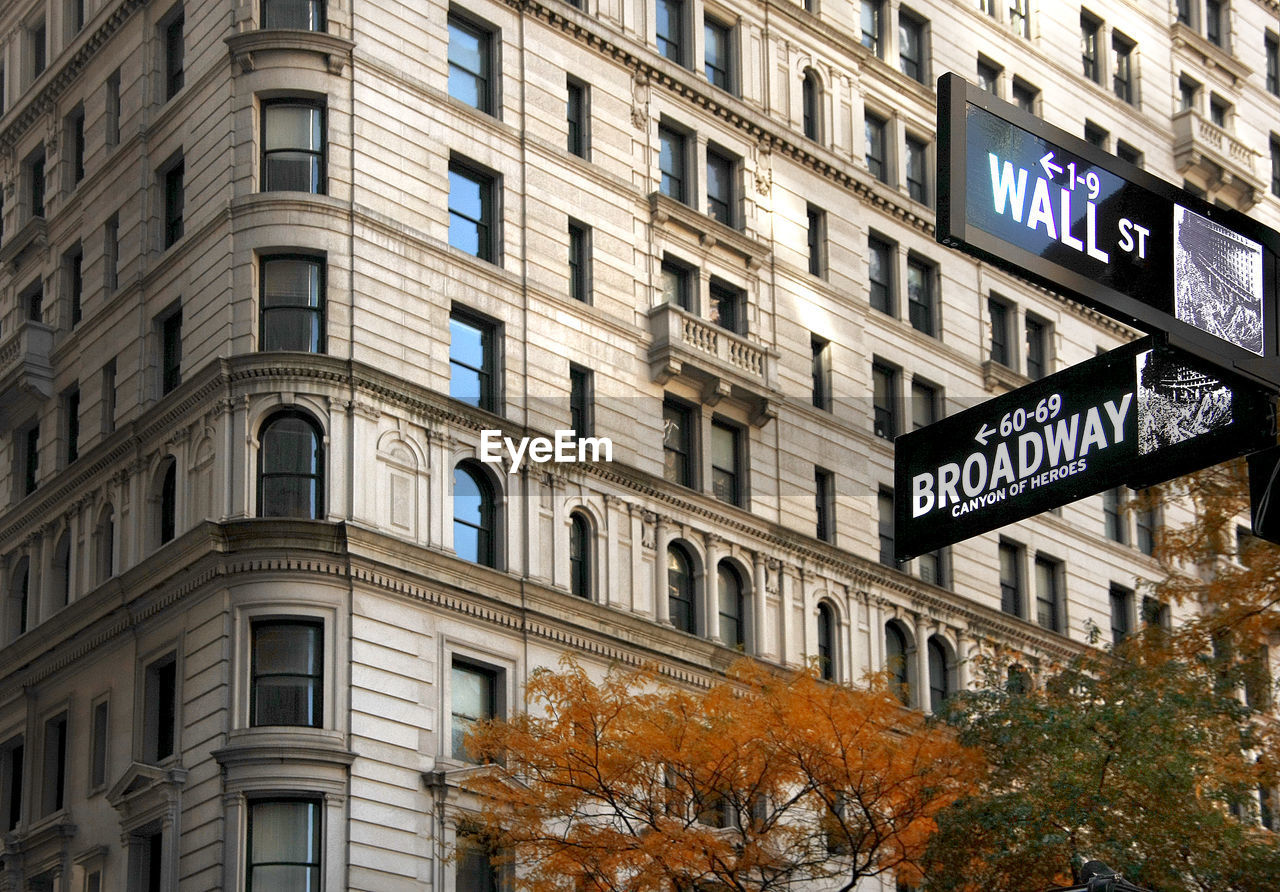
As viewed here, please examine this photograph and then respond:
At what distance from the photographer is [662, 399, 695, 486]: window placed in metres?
47.5

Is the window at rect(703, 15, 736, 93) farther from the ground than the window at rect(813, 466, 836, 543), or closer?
farther from the ground

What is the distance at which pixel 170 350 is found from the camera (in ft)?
147

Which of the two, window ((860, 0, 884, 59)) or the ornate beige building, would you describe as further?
window ((860, 0, 884, 59))

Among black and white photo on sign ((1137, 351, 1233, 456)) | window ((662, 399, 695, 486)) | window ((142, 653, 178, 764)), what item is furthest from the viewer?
window ((662, 399, 695, 486))

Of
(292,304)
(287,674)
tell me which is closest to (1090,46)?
(292,304)

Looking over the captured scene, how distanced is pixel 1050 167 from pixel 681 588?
39.1 meters

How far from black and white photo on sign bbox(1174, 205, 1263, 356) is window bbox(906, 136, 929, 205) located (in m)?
48.8

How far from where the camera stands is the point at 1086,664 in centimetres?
3862

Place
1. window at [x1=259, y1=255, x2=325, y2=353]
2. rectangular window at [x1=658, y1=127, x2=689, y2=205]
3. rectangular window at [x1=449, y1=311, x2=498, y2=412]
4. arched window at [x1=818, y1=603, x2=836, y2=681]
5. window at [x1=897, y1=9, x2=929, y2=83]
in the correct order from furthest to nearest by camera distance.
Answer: window at [x1=897, y1=9, x2=929, y2=83] < rectangular window at [x1=658, y1=127, x2=689, y2=205] < arched window at [x1=818, y1=603, x2=836, y2=681] < rectangular window at [x1=449, y1=311, x2=498, y2=412] < window at [x1=259, y1=255, x2=325, y2=353]

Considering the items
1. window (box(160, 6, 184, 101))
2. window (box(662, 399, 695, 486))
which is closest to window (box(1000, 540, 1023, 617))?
window (box(662, 399, 695, 486))

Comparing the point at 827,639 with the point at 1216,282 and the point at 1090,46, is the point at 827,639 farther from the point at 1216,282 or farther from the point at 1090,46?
the point at 1216,282

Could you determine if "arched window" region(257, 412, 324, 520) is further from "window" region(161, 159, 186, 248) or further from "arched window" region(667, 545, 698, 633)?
"arched window" region(667, 545, 698, 633)

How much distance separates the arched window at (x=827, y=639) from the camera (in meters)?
48.9

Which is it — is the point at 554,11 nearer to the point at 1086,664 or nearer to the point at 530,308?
the point at 530,308
